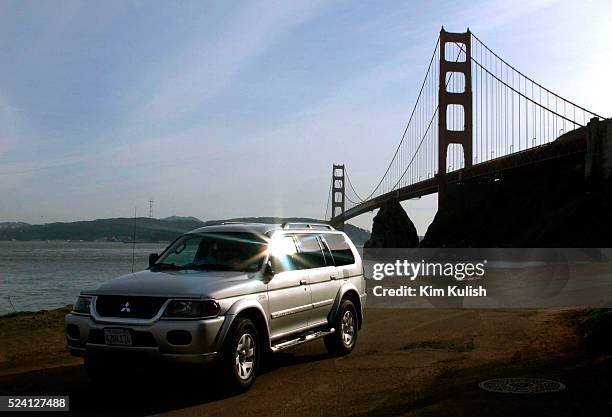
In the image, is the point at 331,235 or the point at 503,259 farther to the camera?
the point at 503,259

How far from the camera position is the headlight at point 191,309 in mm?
6355

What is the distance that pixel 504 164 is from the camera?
53.3 meters

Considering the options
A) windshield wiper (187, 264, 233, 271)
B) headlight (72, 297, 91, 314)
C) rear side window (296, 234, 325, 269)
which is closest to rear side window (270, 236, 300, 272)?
rear side window (296, 234, 325, 269)

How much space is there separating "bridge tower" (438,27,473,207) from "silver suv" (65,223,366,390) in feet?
198

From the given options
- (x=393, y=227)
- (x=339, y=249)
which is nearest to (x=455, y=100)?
(x=393, y=227)

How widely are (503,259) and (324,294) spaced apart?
702 inches

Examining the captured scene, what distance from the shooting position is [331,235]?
9.52m

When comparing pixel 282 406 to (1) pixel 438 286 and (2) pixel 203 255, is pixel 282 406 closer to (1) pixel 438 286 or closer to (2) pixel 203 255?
(2) pixel 203 255

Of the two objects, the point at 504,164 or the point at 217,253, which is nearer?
the point at 217,253

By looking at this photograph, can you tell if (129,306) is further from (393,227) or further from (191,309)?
(393,227)

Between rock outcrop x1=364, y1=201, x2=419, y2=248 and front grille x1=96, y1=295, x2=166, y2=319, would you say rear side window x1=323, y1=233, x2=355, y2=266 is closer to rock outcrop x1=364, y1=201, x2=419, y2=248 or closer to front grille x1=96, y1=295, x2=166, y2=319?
front grille x1=96, y1=295, x2=166, y2=319

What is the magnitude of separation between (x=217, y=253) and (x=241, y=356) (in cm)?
151

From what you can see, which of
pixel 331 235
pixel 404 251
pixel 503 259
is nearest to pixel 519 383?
pixel 331 235

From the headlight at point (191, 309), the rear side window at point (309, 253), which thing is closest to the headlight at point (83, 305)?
the headlight at point (191, 309)
